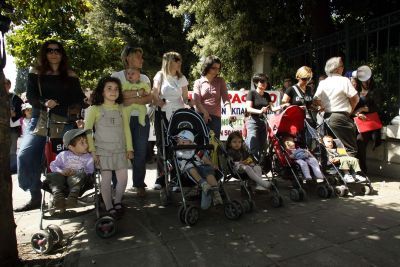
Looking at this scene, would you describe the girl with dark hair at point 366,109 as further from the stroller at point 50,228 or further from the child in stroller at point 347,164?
the stroller at point 50,228

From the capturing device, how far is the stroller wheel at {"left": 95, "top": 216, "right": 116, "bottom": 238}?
3553 mm

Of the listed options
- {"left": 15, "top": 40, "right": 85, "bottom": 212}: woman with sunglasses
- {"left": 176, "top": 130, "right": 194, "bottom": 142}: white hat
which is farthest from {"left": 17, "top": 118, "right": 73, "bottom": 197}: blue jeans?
{"left": 176, "top": 130, "right": 194, "bottom": 142}: white hat

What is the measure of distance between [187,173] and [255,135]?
6.54 ft

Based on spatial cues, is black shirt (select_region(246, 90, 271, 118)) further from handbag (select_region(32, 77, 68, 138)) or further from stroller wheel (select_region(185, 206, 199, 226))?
handbag (select_region(32, 77, 68, 138))

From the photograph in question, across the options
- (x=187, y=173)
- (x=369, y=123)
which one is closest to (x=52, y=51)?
(x=187, y=173)

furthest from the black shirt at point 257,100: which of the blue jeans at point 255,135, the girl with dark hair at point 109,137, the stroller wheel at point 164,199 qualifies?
the girl with dark hair at point 109,137

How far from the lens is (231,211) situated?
13.4ft

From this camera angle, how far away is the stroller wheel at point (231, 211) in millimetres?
4043

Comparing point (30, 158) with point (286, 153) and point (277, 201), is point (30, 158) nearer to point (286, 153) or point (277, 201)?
point (277, 201)

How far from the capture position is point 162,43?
69.6ft

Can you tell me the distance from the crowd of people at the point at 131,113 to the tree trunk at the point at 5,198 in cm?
56

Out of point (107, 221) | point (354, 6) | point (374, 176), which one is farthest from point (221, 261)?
point (354, 6)

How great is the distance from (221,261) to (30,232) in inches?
88.2

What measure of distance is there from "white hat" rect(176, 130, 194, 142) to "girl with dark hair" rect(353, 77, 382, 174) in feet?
10.8
